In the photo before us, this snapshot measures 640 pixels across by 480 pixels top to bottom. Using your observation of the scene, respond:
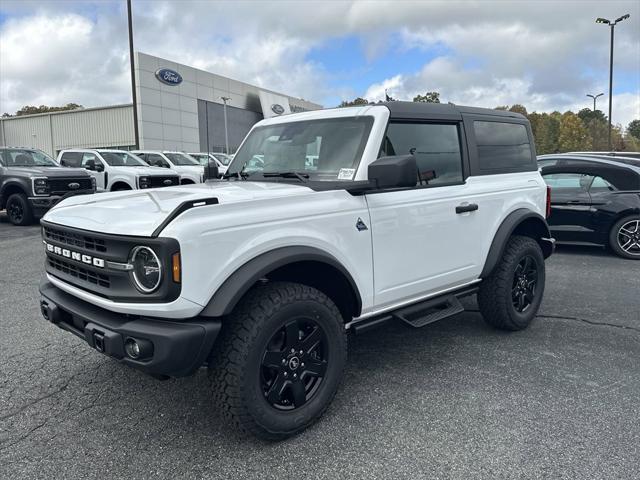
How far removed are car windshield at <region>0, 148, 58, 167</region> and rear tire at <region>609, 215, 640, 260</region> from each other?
12119 mm

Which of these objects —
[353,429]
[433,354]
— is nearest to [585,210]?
[433,354]

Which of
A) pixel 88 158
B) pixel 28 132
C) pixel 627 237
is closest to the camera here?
pixel 627 237

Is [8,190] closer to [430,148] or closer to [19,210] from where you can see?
[19,210]

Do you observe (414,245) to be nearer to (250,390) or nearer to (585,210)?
(250,390)

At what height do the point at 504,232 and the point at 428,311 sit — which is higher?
the point at 504,232

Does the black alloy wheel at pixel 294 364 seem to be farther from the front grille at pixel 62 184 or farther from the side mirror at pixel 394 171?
the front grille at pixel 62 184

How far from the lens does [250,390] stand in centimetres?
262

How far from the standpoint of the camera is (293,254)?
278 cm

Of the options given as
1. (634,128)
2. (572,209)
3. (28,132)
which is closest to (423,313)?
(572,209)

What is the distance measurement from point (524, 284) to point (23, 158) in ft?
39.8

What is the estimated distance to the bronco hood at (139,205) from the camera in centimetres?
255

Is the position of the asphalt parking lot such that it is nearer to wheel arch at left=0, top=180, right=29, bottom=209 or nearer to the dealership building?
wheel arch at left=0, top=180, right=29, bottom=209

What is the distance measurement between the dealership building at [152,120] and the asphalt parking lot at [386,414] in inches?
1122

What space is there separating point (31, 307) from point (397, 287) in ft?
13.1
